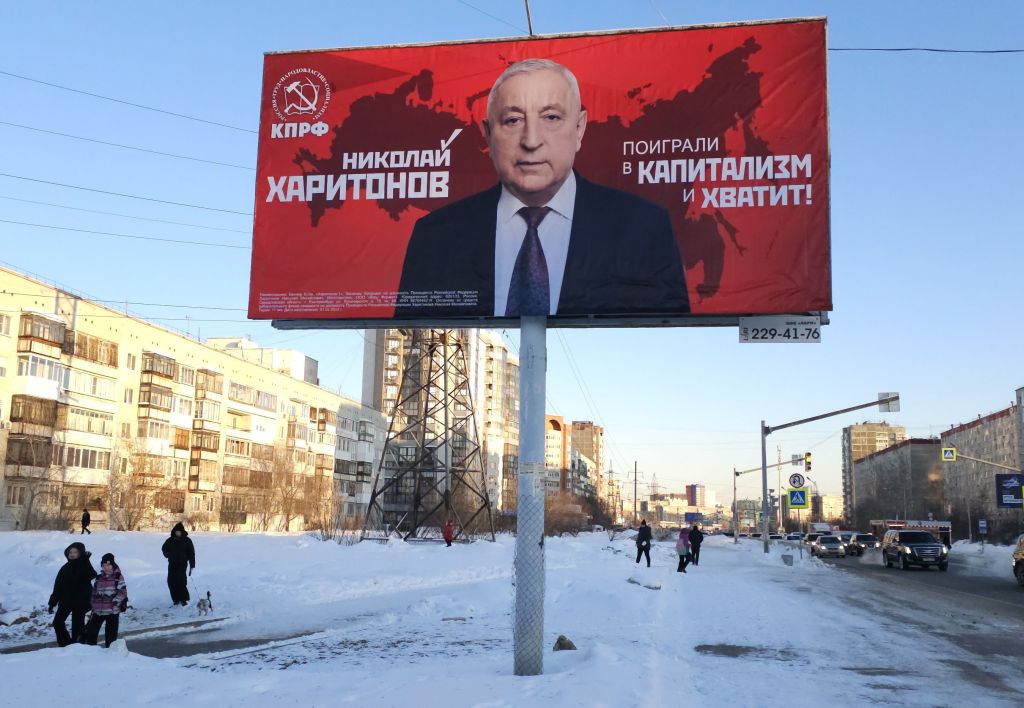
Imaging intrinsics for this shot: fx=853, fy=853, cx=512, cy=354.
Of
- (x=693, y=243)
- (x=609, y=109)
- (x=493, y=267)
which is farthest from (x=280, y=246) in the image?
(x=693, y=243)

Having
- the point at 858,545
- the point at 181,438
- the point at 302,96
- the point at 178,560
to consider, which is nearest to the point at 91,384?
the point at 181,438

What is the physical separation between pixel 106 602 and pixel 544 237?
8.33 m

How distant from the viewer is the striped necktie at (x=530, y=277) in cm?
1075

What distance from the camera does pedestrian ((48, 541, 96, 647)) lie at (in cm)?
1244

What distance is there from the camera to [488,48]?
11.4 meters

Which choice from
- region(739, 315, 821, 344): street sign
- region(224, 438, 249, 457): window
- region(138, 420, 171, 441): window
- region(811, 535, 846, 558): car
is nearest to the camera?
region(739, 315, 821, 344): street sign

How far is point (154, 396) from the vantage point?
6375cm

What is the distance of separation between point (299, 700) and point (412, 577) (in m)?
18.0

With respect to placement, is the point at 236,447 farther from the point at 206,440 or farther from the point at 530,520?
the point at 530,520

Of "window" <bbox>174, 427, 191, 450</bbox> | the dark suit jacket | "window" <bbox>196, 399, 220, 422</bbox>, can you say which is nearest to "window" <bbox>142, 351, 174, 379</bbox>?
"window" <bbox>174, 427, 191, 450</bbox>

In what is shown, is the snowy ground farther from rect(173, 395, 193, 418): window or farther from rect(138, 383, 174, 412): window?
rect(173, 395, 193, 418): window

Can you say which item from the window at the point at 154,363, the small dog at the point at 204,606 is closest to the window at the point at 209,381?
the window at the point at 154,363

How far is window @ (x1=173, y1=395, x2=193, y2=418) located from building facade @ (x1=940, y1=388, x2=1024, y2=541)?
268 ft

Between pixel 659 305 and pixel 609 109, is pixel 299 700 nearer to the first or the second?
pixel 659 305
